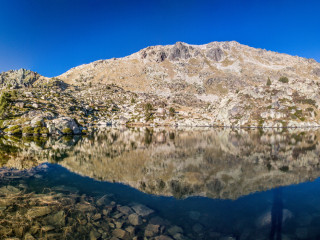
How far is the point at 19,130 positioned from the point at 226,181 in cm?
8482

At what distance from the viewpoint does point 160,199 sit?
1811cm

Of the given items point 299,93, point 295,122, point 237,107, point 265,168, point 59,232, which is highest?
point 299,93

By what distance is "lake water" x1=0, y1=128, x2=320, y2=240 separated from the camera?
40.3 ft

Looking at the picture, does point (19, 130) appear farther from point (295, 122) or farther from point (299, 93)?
point (299, 93)

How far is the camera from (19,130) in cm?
7819

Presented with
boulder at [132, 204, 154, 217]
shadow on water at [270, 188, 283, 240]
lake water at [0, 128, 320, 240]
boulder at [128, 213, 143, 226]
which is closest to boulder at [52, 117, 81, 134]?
lake water at [0, 128, 320, 240]

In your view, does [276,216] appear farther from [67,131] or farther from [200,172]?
[67,131]

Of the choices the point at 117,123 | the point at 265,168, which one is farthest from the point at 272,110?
the point at 265,168

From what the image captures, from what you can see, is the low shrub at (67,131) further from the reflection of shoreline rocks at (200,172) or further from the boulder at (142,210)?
the boulder at (142,210)

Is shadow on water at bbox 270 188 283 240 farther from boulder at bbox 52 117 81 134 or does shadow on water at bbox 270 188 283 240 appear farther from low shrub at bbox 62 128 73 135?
boulder at bbox 52 117 81 134

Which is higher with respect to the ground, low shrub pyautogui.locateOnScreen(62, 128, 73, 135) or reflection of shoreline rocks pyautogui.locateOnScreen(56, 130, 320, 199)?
low shrub pyautogui.locateOnScreen(62, 128, 73, 135)

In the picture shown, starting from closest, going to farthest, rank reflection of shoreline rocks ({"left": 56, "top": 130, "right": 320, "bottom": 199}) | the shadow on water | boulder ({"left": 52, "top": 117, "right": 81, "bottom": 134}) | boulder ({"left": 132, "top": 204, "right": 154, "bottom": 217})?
the shadow on water, boulder ({"left": 132, "top": 204, "right": 154, "bottom": 217}), reflection of shoreline rocks ({"left": 56, "top": 130, "right": 320, "bottom": 199}), boulder ({"left": 52, "top": 117, "right": 81, "bottom": 134})

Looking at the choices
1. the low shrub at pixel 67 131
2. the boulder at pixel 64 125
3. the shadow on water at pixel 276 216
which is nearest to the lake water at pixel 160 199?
the shadow on water at pixel 276 216

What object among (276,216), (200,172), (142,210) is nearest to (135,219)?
(142,210)
